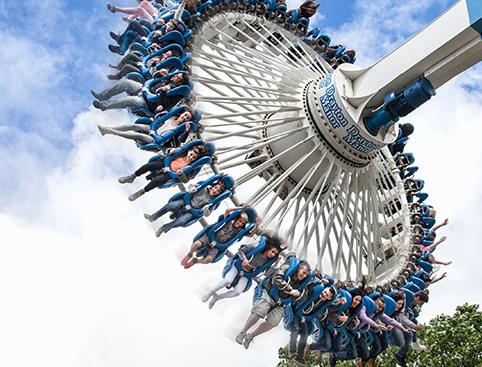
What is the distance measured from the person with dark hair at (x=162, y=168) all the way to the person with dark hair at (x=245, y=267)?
231cm

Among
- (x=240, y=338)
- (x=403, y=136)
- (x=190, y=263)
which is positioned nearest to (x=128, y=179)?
(x=190, y=263)

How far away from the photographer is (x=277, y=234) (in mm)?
14141

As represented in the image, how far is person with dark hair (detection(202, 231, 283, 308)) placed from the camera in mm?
13727

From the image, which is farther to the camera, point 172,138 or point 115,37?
point 115,37

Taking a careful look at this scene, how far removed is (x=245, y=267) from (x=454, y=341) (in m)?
14.1

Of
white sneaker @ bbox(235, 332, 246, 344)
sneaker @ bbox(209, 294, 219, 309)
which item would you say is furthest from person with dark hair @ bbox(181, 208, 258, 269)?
white sneaker @ bbox(235, 332, 246, 344)

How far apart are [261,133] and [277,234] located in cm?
449

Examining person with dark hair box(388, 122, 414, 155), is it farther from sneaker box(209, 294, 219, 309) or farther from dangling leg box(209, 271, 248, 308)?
sneaker box(209, 294, 219, 309)

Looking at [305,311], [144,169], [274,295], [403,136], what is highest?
[144,169]

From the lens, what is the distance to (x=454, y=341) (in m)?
23.9

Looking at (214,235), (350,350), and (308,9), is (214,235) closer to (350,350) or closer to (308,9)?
(350,350)

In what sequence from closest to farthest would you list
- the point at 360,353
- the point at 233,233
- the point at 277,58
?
the point at 233,233 < the point at 360,353 < the point at 277,58

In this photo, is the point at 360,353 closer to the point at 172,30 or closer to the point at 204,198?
the point at 204,198

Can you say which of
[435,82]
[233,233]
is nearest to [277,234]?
[233,233]
